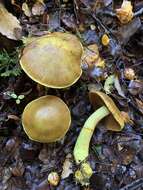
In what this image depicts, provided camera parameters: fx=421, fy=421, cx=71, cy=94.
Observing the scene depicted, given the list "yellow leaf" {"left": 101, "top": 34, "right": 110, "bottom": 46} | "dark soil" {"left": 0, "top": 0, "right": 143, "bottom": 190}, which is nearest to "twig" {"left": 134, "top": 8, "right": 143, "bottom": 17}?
"dark soil" {"left": 0, "top": 0, "right": 143, "bottom": 190}

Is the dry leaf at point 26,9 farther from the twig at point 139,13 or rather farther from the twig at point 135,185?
the twig at point 135,185

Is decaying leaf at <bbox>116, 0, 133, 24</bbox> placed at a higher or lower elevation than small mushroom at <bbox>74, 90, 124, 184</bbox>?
higher

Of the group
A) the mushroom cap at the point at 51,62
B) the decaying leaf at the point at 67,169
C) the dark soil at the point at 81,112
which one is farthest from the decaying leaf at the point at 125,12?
the decaying leaf at the point at 67,169

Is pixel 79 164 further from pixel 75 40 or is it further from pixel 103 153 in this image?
pixel 75 40

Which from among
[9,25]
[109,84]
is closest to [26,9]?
[9,25]

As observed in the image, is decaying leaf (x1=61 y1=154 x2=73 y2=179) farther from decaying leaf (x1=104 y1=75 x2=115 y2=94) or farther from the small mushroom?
decaying leaf (x1=104 y1=75 x2=115 y2=94)
